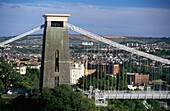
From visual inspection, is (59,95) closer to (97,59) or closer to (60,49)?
(60,49)

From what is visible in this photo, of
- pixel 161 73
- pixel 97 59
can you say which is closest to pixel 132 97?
pixel 161 73

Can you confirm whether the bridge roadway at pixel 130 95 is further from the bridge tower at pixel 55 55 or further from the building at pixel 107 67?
the building at pixel 107 67

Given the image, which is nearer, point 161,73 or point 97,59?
point 161,73

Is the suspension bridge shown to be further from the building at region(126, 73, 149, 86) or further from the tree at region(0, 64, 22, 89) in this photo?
the tree at region(0, 64, 22, 89)

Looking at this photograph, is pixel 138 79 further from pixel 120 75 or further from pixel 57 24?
pixel 57 24

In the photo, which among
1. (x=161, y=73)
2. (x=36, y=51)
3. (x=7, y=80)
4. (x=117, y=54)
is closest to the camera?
(x=7, y=80)

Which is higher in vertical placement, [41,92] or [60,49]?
[60,49]

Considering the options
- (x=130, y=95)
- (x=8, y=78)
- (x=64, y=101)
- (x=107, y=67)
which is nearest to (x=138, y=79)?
(x=107, y=67)

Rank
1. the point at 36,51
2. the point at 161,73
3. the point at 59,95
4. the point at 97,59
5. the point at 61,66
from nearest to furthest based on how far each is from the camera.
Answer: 1. the point at 59,95
2. the point at 61,66
3. the point at 161,73
4. the point at 97,59
5. the point at 36,51
